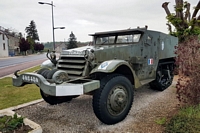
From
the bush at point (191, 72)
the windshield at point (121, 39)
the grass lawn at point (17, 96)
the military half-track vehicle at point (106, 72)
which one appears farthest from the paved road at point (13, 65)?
the bush at point (191, 72)

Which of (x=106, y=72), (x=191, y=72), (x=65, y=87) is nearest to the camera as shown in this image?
(x=65, y=87)

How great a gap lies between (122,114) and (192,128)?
125cm

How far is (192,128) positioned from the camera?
9.96 ft

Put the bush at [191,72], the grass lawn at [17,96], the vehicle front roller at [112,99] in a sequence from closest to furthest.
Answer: the vehicle front roller at [112,99]
the bush at [191,72]
the grass lawn at [17,96]

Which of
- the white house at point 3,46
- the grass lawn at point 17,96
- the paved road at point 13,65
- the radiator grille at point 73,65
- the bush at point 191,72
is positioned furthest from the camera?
the white house at point 3,46

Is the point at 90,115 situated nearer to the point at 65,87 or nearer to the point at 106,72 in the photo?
the point at 106,72

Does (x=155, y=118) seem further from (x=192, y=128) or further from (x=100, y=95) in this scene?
A: (x=100, y=95)

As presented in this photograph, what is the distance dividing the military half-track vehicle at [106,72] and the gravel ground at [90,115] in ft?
0.72

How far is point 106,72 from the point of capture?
337 centimetres

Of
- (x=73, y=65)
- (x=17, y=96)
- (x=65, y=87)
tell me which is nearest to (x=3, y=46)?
(x=17, y=96)

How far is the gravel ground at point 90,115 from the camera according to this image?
353 centimetres

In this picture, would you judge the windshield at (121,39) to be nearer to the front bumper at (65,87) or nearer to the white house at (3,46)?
the front bumper at (65,87)

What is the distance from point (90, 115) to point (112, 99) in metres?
0.89

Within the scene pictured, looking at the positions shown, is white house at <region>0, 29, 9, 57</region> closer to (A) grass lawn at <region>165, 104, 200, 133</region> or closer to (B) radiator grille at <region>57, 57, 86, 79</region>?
(B) radiator grille at <region>57, 57, 86, 79</region>
